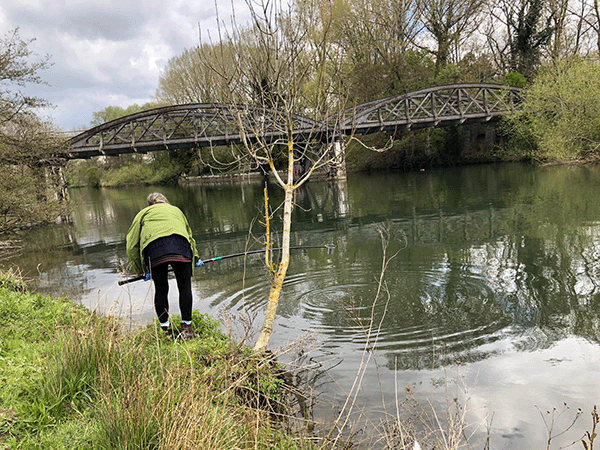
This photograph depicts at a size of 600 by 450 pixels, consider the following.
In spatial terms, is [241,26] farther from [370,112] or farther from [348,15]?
[348,15]

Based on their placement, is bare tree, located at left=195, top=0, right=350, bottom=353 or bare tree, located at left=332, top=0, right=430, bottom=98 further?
bare tree, located at left=332, top=0, right=430, bottom=98

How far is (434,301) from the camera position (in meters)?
Answer: 6.77

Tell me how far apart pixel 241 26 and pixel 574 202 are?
12.8m

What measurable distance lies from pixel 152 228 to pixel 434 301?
4.17m

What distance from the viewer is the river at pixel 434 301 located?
13.9 ft

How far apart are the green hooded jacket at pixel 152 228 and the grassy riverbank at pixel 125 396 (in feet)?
2.45

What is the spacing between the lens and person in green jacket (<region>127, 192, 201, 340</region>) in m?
4.68

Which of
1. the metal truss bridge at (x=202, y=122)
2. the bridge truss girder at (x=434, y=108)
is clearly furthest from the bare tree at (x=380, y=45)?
the metal truss bridge at (x=202, y=122)

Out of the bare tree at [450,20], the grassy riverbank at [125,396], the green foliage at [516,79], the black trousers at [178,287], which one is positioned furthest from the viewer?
the green foliage at [516,79]

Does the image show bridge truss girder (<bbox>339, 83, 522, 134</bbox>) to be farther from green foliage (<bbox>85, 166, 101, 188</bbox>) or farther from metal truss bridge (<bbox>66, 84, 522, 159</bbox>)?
green foliage (<bbox>85, 166, 101, 188</bbox>)

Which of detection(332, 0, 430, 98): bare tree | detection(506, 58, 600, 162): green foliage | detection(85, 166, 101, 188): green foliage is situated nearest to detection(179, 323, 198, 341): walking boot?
detection(506, 58, 600, 162): green foliage

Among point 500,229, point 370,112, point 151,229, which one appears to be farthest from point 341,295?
point 370,112

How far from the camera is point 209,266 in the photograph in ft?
34.3

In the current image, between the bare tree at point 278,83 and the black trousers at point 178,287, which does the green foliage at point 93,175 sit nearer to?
→ the bare tree at point 278,83
